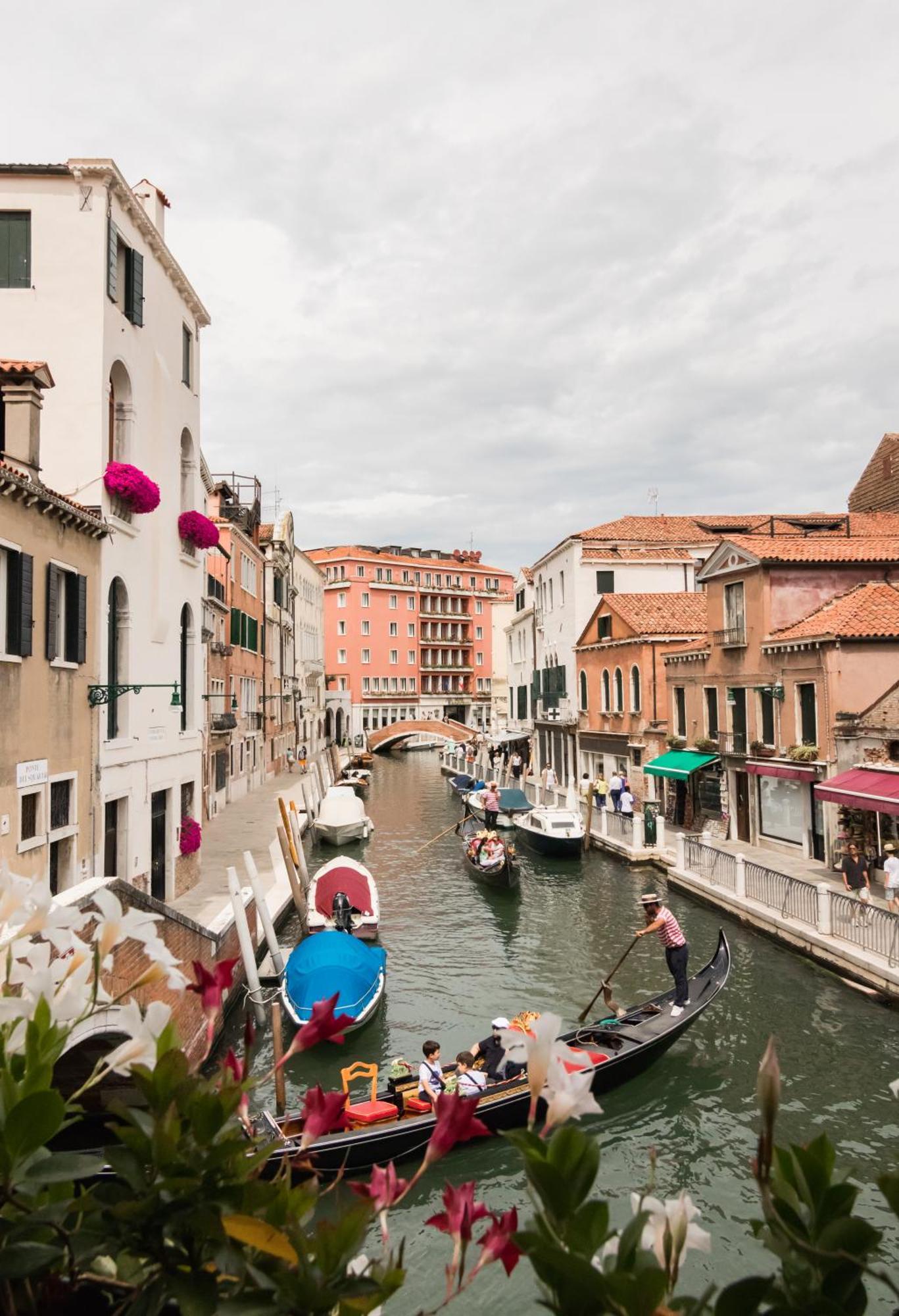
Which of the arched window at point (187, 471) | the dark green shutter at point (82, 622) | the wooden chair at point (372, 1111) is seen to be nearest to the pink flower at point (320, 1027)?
the wooden chair at point (372, 1111)

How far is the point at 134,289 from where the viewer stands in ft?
42.7

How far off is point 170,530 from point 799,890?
436 inches

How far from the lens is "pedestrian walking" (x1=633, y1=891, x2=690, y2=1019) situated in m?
11.1

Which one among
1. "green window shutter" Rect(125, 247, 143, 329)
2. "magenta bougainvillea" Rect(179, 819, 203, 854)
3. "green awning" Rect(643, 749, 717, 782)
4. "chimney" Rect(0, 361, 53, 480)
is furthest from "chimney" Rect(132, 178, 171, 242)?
"green awning" Rect(643, 749, 717, 782)

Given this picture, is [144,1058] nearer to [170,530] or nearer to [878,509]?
[170,530]

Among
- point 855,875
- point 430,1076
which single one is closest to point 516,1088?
point 430,1076

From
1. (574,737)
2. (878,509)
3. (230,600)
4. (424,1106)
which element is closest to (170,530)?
(424,1106)

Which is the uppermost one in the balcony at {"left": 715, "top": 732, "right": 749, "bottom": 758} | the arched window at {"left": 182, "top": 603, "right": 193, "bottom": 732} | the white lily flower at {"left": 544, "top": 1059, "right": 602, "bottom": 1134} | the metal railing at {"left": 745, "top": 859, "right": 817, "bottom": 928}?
the arched window at {"left": 182, "top": 603, "right": 193, "bottom": 732}

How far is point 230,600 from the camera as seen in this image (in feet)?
103

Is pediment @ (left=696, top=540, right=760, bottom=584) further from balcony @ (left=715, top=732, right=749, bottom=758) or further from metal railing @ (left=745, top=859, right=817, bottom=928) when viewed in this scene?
metal railing @ (left=745, top=859, right=817, bottom=928)

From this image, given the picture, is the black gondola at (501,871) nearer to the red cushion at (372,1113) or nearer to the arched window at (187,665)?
the arched window at (187,665)

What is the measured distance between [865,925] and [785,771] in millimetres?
6663

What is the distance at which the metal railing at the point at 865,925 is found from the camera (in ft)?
39.1

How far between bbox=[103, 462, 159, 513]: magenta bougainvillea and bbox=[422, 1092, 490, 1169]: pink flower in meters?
11.2
